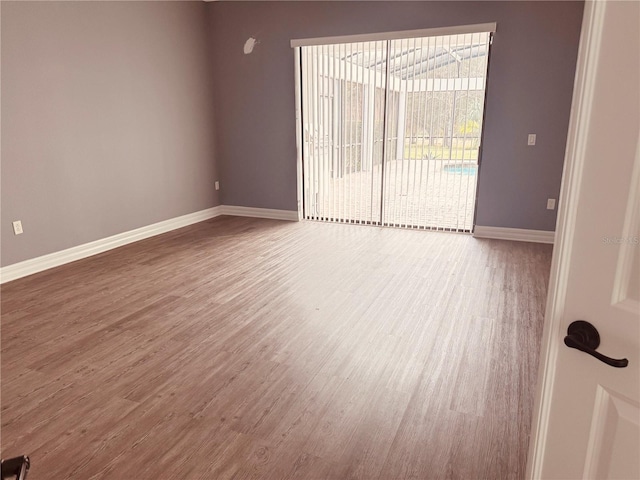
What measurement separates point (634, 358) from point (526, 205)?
4507 mm

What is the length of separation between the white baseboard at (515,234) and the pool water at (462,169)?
661 mm

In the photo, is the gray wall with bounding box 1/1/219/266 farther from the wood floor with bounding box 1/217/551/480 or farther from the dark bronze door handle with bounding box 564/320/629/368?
the dark bronze door handle with bounding box 564/320/629/368

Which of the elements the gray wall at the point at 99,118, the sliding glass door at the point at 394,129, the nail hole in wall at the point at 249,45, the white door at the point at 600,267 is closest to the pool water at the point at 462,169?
the sliding glass door at the point at 394,129

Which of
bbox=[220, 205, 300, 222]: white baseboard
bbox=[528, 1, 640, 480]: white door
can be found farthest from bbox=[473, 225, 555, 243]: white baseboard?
bbox=[528, 1, 640, 480]: white door

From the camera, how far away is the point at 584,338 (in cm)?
88

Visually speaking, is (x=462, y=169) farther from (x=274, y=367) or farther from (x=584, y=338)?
(x=584, y=338)

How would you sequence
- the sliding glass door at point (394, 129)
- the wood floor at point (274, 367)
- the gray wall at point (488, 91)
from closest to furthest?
1. the wood floor at point (274, 367)
2. the gray wall at point (488, 91)
3. the sliding glass door at point (394, 129)

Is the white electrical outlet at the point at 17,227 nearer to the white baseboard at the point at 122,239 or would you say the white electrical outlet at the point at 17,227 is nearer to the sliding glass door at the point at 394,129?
the white baseboard at the point at 122,239

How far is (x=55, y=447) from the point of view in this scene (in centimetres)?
183

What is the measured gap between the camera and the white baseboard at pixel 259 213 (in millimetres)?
6090

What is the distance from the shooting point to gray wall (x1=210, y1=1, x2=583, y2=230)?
4496mm

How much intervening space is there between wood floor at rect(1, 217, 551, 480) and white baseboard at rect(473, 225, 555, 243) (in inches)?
29.4

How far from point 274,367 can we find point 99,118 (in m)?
3.53

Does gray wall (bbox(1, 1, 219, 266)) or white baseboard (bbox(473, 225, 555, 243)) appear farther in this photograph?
white baseboard (bbox(473, 225, 555, 243))
